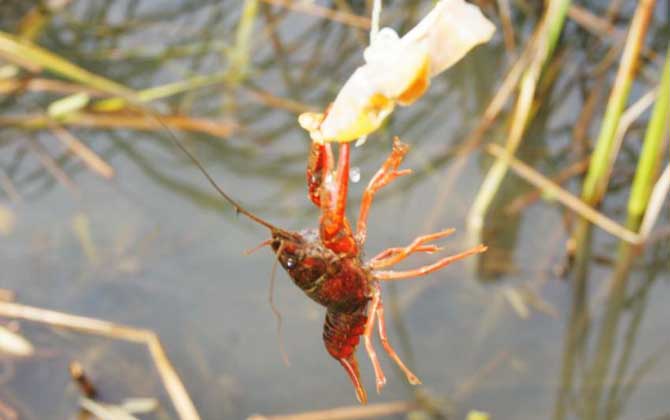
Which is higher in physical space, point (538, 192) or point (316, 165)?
point (538, 192)

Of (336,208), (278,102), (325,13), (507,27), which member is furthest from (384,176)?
(325,13)

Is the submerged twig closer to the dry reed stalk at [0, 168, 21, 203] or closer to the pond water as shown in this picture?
the pond water

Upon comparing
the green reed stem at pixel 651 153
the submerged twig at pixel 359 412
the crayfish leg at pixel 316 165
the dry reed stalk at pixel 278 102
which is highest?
the dry reed stalk at pixel 278 102

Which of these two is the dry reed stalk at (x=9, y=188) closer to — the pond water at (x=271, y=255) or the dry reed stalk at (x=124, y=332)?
the pond water at (x=271, y=255)

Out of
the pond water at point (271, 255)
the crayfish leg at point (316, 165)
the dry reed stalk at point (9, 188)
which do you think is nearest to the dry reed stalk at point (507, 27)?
the pond water at point (271, 255)

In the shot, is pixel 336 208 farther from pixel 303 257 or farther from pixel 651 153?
pixel 651 153

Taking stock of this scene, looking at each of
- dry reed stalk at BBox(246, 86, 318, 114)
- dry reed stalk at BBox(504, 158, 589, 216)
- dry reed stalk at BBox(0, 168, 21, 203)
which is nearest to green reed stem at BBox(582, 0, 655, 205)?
dry reed stalk at BBox(504, 158, 589, 216)

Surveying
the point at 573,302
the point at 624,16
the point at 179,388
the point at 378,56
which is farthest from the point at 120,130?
the point at 378,56
